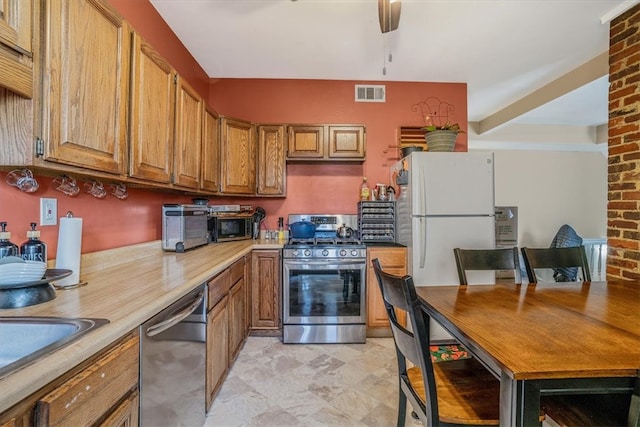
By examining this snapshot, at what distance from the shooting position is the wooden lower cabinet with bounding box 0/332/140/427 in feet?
2.09

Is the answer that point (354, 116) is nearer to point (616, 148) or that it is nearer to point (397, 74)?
point (397, 74)

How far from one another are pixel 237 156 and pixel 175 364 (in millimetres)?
2131

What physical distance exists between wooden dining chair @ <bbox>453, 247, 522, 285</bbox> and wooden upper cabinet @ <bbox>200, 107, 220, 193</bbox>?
2.05 meters

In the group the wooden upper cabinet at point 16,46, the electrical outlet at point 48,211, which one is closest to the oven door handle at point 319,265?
the electrical outlet at point 48,211

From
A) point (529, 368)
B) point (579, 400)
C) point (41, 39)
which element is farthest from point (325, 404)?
point (41, 39)

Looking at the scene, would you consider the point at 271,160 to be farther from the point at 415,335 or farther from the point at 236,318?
the point at 415,335

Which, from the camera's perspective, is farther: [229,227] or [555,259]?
[229,227]

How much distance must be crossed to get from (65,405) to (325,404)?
157 centimetres

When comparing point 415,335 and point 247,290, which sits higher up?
point 415,335

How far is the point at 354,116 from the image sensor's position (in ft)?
11.5

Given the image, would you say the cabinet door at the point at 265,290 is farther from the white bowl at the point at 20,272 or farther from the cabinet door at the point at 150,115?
the white bowl at the point at 20,272

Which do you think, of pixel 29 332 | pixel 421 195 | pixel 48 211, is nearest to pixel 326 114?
pixel 421 195

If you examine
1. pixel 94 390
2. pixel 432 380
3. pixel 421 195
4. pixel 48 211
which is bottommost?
pixel 432 380

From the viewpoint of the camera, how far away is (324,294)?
2779 mm
